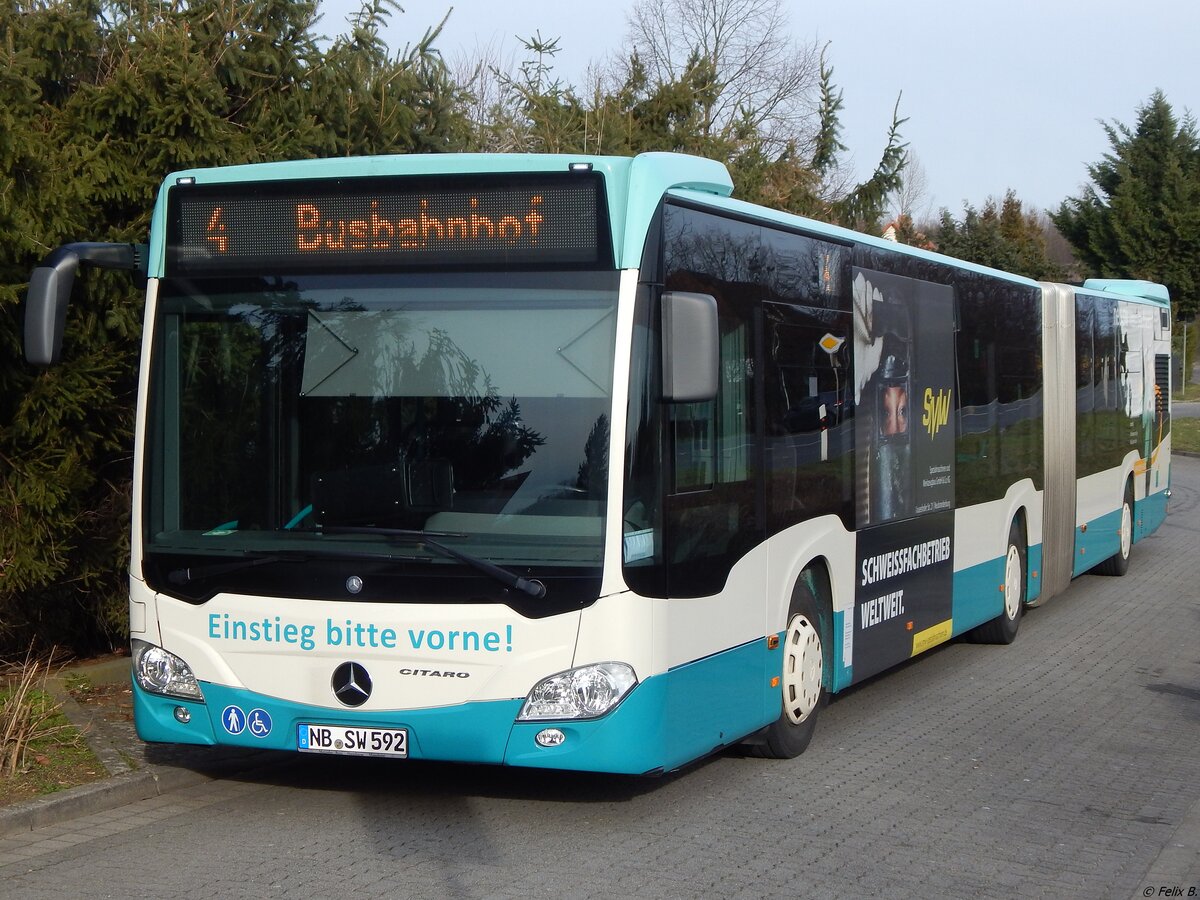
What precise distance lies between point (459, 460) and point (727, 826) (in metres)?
2.02

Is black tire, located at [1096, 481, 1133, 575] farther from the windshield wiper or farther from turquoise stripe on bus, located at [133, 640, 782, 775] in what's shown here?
the windshield wiper

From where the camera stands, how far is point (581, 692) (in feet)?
20.7

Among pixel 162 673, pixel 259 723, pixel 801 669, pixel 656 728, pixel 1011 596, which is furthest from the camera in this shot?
pixel 1011 596

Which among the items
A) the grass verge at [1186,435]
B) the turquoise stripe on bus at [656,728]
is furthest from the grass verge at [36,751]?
the grass verge at [1186,435]

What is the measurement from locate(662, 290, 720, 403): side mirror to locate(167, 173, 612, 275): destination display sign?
405mm

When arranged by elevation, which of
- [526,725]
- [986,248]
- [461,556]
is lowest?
[526,725]

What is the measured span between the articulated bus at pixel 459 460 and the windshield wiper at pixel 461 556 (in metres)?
0.01

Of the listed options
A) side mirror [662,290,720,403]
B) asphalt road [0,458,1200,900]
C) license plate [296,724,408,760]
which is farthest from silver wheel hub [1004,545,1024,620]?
license plate [296,724,408,760]

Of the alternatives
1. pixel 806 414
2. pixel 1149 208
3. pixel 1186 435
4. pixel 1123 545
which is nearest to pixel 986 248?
pixel 1149 208

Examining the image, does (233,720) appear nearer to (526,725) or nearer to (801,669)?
(526,725)

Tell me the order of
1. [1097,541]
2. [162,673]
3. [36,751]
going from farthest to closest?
[1097,541] < [36,751] < [162,673]

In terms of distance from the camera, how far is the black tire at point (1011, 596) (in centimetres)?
1238

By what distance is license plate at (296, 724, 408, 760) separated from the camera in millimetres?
6461

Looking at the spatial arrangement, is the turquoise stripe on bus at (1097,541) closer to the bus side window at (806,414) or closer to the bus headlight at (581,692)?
the bus side window at (806,414)
